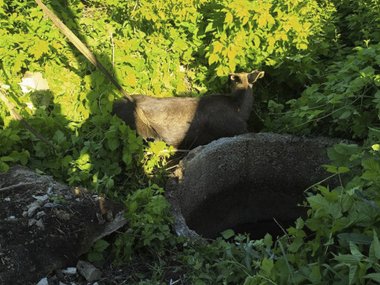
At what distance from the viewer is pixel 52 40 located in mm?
6422

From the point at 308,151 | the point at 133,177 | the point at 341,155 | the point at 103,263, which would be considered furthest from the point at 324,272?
the point at 308,151

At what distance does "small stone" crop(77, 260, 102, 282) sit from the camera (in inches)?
143

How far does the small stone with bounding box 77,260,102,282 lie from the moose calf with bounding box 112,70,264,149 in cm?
239

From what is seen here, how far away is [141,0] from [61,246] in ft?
13.3

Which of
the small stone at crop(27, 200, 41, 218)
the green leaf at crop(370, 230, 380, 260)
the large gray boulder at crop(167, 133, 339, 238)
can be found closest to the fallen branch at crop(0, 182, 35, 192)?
the small stone at crop(27, 200, 41, 218)

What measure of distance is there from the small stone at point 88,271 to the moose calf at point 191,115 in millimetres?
2392

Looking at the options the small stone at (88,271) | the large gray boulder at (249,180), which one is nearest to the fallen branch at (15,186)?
the small stone at (88,271)

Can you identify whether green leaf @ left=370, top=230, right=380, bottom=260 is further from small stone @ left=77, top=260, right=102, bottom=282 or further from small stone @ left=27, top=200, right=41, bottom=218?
small stone @ left=27, top=200, right=41, bottom=218

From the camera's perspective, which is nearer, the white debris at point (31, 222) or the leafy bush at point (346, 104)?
the white debris at point (31, 222)

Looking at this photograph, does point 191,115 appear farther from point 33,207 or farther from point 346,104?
point 33,207

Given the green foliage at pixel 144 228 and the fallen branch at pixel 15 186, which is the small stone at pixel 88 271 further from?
the fallen branch at pixel 15 186

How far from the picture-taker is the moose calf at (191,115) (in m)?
5.97

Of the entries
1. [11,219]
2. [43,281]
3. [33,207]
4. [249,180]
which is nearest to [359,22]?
[249,180]

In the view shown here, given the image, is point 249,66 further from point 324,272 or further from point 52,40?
point 324,272
